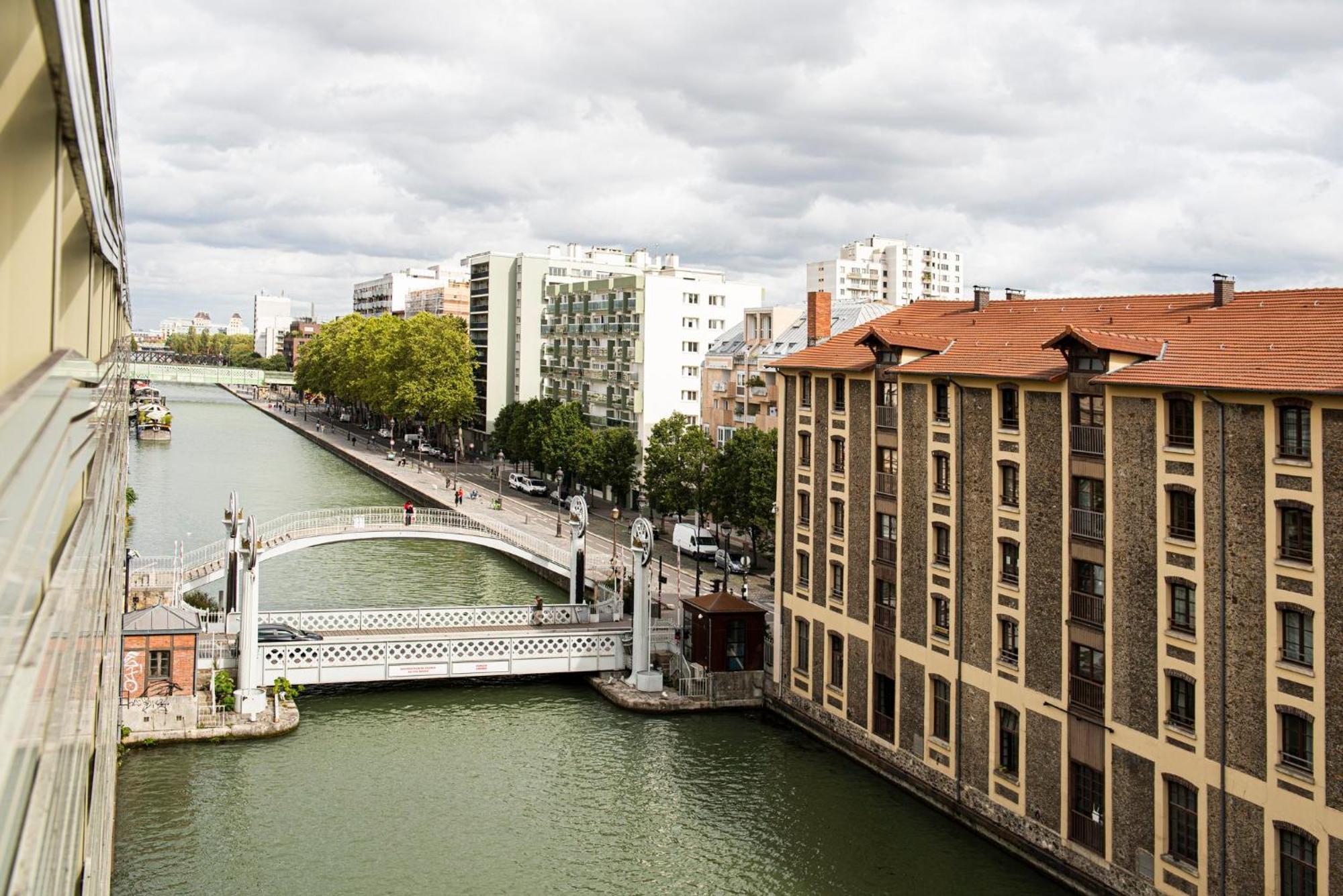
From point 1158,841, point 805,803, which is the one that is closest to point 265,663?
point 805,803

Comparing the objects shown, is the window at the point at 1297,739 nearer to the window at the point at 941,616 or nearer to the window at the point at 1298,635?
the window at the point at 1298,635

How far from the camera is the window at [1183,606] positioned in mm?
22016

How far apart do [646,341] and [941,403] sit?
176 ft

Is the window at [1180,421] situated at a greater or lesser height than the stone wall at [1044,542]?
greater

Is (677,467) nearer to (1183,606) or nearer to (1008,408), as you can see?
(1008,408)

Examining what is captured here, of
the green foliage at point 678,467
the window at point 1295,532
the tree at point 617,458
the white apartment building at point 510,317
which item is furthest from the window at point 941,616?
the white apartment building at point 510,317

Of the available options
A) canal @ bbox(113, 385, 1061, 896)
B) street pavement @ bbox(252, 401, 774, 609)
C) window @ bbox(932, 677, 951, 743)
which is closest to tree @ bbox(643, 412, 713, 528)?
street pavement @ bbox(252, 401, 774, 609)

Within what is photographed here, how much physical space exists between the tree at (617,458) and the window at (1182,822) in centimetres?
5300

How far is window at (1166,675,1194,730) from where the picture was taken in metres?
22.0

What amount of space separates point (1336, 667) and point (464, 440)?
10525cm

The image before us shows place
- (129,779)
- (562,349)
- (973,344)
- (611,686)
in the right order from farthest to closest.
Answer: (562,349), (611,686), (973,344), (129,779)

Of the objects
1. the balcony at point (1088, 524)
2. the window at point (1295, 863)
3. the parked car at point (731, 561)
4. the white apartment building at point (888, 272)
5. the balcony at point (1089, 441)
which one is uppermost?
the white apartment building at point (888, 272)

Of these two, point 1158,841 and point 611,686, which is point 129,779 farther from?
point 1158,841

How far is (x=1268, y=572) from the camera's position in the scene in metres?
20.4
